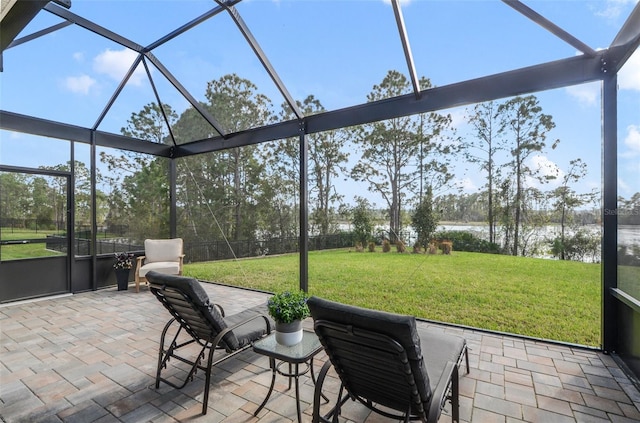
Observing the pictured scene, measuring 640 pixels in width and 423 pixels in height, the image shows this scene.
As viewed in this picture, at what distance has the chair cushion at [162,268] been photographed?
549 cm

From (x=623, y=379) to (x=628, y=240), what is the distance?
3.85 feet

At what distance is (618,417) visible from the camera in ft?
6.67

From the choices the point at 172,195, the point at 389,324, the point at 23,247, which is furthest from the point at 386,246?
the point at 23,247

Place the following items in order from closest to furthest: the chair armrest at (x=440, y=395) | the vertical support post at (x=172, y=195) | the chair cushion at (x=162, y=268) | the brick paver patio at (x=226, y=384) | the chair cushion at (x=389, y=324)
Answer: the chair cushion at (x=389, y=324) → the chair armrest at (x=440, y=395) → the brick paver patio at (x=226, y=384) → the chair cushion at (x=162, y=268) → the vertical support post at (x=172, y=195)

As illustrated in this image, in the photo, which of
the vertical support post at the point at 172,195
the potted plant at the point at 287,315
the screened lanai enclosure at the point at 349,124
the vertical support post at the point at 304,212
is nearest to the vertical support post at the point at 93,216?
the screened lanai enclosure at the point at 349,124

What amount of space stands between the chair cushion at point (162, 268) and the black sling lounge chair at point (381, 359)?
4760 mm

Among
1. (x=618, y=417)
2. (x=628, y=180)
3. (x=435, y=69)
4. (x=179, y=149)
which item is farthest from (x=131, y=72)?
(x=618, y=417)

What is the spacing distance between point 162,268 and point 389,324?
17.5 ft

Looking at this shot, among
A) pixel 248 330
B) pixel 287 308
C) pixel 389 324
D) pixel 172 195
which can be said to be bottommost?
pixel 248 330

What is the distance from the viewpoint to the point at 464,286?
5.80 m

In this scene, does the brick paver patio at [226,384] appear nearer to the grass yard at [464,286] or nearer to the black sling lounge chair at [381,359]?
the black sling lounge chair at [381,359]

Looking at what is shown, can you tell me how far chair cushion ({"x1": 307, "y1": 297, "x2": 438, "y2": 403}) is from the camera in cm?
132

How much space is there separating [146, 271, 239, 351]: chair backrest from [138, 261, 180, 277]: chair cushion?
343cm

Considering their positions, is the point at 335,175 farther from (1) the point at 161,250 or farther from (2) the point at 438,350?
(2) the point at 438,350
